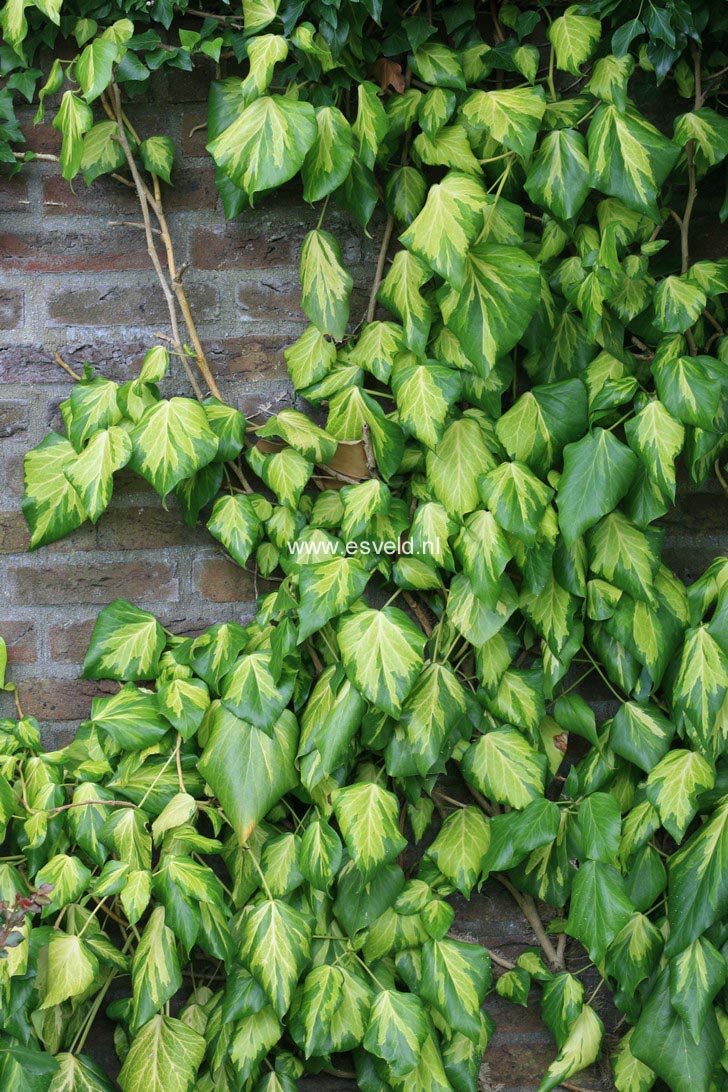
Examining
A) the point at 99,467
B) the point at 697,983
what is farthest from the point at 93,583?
the point at 697,983

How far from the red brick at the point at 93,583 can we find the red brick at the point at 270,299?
0.34 m

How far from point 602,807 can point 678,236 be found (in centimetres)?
73

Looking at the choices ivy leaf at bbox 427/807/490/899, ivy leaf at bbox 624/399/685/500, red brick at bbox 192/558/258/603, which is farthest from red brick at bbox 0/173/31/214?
ivy leaf at bbox 427/807/490/899

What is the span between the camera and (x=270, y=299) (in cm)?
124

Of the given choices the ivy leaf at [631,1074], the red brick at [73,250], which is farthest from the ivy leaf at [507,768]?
the red brick at [73,250]

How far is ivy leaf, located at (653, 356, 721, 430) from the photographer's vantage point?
3.55ft

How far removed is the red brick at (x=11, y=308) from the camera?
4.05 ft

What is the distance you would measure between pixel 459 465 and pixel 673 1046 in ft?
2.40

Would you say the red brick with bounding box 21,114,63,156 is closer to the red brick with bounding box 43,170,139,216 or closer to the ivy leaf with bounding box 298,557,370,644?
the red brick with bounding box 43,170,139,216

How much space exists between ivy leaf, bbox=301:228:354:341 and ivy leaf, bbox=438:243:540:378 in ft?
0.47

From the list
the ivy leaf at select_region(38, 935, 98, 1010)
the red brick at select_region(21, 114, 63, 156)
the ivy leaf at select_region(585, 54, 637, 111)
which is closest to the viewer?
the ivy leaf at select_region(38, 935, 98, 1010)

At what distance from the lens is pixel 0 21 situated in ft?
3.78

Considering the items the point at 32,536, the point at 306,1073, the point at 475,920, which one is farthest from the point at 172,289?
the point at 306,1073

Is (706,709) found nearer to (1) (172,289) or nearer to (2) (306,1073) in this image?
(2) (306,1073)
